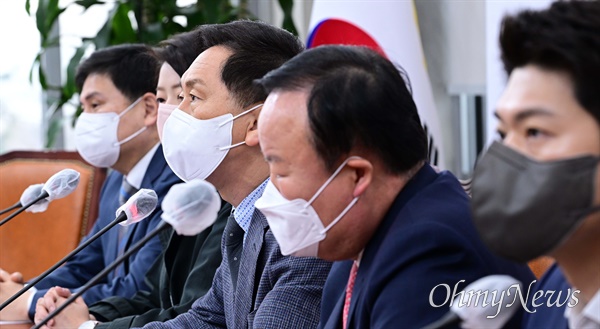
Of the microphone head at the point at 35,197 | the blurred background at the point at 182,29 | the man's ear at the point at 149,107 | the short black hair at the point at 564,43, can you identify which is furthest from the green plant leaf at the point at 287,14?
the short black hair at the point at 564,43

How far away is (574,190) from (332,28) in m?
2.10

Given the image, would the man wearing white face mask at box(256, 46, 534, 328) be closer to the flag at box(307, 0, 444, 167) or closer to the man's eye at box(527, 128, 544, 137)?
the man's eye at box(527, 128, 544, 137)

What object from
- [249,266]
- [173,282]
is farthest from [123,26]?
Answer: [249,266]

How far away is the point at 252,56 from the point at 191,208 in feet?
2.54

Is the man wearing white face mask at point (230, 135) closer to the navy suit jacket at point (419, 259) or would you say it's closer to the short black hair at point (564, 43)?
the navy suit jacket at point (419, 259)

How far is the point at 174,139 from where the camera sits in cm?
204

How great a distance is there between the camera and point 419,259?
53.8 inches

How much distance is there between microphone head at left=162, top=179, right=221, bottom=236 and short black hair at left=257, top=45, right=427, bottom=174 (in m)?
0.23

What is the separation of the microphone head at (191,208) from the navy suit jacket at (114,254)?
52.3 inches

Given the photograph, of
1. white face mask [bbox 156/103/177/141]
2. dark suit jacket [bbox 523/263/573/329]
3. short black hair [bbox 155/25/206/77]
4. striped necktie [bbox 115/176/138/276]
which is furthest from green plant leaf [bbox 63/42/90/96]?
dark suit jacket [bbox 523/263/573/329]

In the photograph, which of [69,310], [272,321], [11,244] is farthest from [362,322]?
[11,244]

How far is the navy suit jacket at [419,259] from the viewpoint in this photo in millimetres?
1341

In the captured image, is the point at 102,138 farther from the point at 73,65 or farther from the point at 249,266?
the point at 249,266

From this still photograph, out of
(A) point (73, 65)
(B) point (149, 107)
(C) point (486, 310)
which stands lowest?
(A) point (73, 65)
